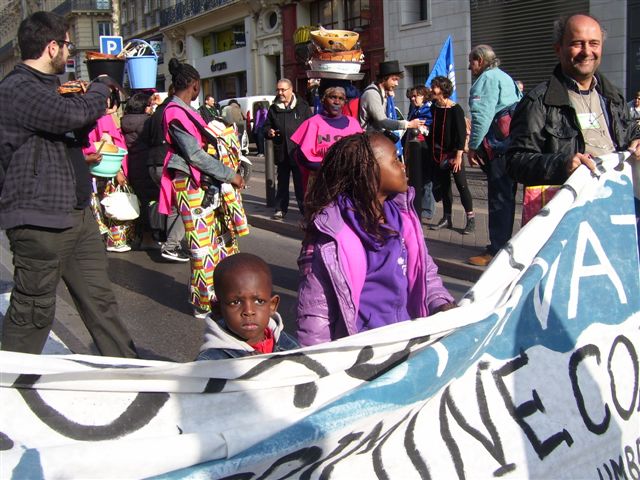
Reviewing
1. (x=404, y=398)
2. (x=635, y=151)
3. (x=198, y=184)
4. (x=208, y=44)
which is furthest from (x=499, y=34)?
(x=208, y=44)

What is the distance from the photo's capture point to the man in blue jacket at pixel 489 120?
7102mm

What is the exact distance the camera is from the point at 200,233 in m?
5.84

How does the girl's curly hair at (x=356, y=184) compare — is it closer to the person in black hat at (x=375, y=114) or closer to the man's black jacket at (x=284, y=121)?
the person in black hat at (x=375, y=114)

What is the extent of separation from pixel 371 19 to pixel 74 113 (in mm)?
24509

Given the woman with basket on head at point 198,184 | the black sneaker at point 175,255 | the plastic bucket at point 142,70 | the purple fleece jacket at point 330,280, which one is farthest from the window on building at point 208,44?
the purple fleece jacket at point 330,280

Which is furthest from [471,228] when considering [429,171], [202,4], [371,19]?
[202,4]

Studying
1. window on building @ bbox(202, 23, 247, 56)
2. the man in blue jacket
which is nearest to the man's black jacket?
the man in blue jacket

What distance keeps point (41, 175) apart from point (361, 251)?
1.91 meters

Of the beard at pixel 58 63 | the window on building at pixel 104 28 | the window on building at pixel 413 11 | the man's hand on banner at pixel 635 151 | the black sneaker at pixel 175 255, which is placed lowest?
the black sneaker at pixel 175 255

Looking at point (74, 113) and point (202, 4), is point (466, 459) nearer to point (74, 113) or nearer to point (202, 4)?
point (74, 113)

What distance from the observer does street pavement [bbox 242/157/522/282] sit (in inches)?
293

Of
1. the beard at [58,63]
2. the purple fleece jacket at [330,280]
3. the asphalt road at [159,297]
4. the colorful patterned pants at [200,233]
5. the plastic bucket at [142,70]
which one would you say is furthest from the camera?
the plastic bucket at [142,70]

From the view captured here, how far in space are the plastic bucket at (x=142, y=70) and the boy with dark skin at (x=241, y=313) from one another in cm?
610

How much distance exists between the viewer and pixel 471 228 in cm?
894
